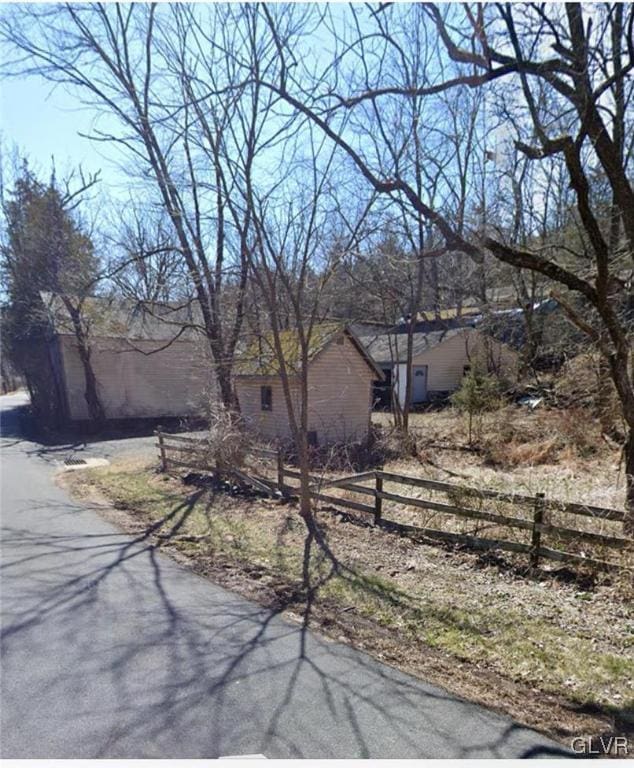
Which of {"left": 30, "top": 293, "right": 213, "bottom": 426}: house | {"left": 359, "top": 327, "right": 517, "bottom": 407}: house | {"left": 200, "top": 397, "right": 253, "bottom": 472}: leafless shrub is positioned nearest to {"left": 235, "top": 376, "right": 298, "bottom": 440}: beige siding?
{"left": 30, "top": 293, "right": 213, "bottom": 426}: house

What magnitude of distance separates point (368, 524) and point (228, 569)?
2.23 m

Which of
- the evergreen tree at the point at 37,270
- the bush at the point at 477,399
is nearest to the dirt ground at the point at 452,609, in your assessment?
the bush at the point at 477,399

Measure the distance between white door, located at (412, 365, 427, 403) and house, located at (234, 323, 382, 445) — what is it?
10.5 m

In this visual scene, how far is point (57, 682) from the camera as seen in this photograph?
303cm

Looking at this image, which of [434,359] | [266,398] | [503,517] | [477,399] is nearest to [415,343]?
[434,359]

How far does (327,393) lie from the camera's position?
15.2m

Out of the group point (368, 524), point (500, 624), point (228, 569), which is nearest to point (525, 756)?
point (500, 624)

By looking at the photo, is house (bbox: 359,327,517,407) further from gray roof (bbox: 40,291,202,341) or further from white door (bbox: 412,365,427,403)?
gray roof (bbox: 40,291,202,341)

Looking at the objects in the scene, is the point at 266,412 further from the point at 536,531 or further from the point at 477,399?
the point at 536,531

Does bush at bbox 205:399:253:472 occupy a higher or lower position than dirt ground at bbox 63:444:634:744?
higher

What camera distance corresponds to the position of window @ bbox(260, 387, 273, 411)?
14.9m

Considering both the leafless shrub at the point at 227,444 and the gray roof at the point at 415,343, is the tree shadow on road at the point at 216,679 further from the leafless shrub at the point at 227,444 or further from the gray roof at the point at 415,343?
the gray roof at the point at 415,343

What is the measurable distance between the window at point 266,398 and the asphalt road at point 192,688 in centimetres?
1019

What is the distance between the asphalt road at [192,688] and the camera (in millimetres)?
2459
